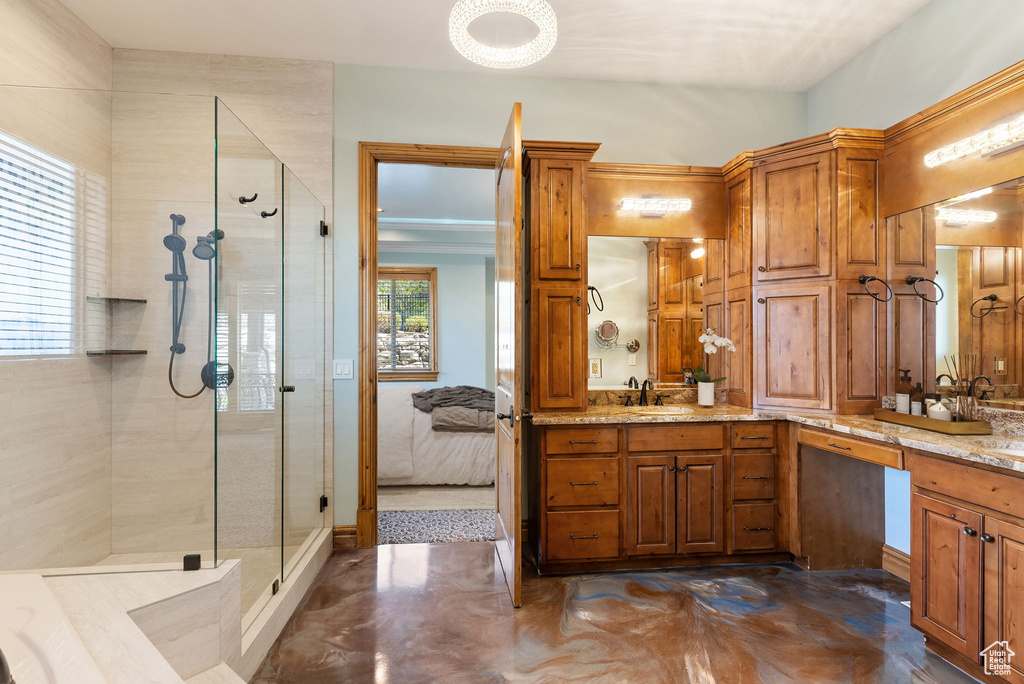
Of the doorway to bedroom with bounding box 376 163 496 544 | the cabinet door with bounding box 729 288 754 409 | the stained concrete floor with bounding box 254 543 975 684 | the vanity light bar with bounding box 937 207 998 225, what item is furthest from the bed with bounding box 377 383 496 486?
the vanity light bar with bounding box 937 207 998 225

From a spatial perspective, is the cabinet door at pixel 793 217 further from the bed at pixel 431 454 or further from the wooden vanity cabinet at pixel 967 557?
the bed at pixel 431 454

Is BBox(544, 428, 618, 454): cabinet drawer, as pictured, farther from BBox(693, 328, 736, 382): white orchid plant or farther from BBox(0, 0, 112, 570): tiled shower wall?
BBox(0, 0, 112, 570): tiled shower wall

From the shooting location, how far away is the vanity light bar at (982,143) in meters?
2.09

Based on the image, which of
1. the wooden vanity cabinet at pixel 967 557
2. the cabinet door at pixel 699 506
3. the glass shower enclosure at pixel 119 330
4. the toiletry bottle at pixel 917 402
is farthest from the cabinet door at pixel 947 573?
the glass shower enclosure at pixel 119 330

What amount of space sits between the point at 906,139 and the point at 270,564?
371 centimetres

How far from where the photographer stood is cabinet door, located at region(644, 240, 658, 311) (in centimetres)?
329

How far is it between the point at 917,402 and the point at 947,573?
90 cm

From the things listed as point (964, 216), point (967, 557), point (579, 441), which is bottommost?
point (967, 557)

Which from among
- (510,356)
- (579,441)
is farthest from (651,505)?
(510,356)

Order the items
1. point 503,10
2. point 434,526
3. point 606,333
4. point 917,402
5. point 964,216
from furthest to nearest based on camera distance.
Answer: point 434,526, point 606,333, point 917,402, point 964,216, point 503,10

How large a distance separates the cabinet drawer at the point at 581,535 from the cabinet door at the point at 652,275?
1.34 m

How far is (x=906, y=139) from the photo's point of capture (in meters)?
2.63

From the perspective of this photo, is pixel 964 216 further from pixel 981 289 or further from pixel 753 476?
pixel 753 476

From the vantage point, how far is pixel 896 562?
107 inches
